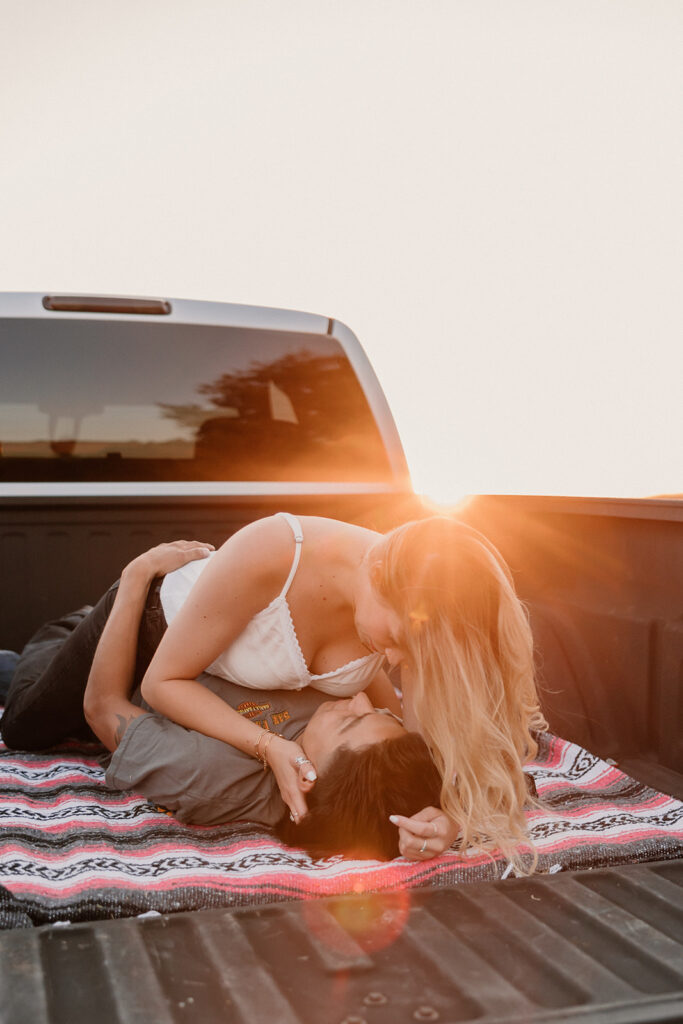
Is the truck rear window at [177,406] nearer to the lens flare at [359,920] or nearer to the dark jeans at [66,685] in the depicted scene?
the dark jeans at [66,685]

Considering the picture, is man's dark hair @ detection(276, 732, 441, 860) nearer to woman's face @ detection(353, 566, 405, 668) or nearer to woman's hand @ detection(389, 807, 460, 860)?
woman's hand @ detection(389, 807, 460, 860)

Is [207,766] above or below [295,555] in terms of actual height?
below

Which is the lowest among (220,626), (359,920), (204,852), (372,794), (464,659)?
(204,852)

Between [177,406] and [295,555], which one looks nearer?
[295,555]

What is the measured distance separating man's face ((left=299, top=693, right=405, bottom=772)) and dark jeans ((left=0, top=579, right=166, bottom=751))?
0.79m

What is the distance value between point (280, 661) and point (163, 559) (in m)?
0.72

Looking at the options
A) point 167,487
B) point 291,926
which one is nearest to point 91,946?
point 291,926

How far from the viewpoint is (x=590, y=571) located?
311cm

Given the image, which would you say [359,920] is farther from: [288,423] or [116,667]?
[288,423]

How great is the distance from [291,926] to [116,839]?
100 centimetres

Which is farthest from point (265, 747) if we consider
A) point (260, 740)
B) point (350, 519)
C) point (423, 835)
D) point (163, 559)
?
point (350, 519)

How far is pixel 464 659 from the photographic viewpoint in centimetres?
232

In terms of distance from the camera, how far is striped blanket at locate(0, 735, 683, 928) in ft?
6.97

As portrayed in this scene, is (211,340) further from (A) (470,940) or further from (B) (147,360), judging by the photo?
(A) (470,940)
